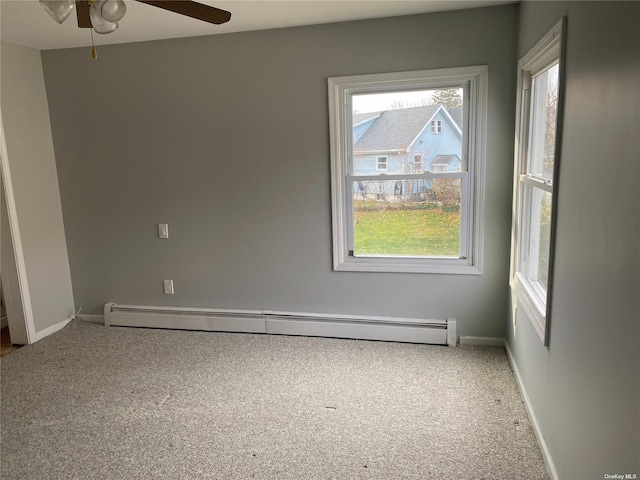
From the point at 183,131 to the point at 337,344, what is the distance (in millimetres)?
2050

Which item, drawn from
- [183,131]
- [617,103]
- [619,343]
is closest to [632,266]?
[619,343]

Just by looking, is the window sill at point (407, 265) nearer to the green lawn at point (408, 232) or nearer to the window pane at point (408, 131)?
the green lawn at point (408, 232)

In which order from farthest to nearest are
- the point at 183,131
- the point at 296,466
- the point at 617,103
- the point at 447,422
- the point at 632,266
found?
the point at 183,131 < the point at 447,422 < the point at 296,466 < the point at 617,103 < the point at 632,266

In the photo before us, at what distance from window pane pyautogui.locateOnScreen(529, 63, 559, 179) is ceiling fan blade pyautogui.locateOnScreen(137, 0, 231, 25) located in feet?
5.30

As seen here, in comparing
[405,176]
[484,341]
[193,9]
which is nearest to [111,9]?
[193,9]

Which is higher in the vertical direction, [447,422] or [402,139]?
[402,139]

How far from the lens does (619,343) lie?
4.05 ft

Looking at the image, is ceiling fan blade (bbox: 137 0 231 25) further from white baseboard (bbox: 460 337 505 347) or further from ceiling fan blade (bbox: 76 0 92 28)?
white baseboard (bbox: 460 337 505 347)

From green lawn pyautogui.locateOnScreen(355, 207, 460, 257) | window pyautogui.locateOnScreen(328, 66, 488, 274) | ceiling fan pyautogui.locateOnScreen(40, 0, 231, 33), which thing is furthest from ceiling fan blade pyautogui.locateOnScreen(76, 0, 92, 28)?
green lawn pyautogui.locateOnScreen(355, 207, 460, 257)

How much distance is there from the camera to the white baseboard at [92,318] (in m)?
3.92

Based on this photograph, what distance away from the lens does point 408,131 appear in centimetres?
315

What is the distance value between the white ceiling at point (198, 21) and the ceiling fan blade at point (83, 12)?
82 cm

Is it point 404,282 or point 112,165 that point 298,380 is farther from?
point 112,165

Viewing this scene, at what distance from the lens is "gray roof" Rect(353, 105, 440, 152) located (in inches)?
123
